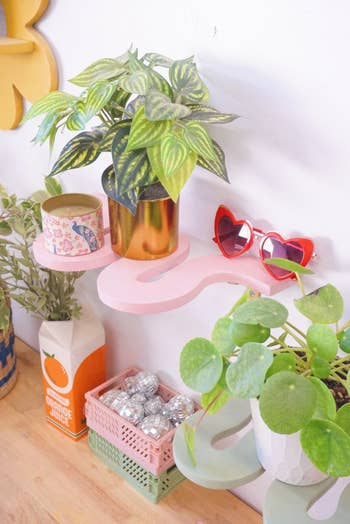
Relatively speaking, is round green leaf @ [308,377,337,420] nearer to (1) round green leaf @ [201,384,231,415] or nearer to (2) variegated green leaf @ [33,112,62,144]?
(1) round green leaf @ [201,384,231,415]

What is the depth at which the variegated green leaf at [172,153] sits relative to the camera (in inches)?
27.0

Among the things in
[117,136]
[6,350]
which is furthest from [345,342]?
[6,350]

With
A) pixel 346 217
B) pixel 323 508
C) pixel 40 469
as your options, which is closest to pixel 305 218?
pixel 346 217

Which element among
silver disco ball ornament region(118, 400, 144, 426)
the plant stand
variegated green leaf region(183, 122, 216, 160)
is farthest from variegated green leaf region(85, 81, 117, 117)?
silver disco ball ornament region(118, 400, 144, 426)

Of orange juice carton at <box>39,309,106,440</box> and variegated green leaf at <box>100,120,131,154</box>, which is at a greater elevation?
variegated green leaf at <box>100,120,131,154</box>

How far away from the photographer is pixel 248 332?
65 centimetres

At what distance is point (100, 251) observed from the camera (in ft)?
2.89

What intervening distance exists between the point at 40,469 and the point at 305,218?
67 cm

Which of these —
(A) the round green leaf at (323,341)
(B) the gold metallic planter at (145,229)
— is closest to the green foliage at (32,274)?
(B) the gold metallic planter at (145,229)

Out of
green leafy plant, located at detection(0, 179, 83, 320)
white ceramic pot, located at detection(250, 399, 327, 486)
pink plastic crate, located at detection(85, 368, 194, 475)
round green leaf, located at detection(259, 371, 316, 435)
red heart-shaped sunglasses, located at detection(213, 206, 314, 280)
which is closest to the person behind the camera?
round green leaf, located at detection(259, 371, 316, 435)

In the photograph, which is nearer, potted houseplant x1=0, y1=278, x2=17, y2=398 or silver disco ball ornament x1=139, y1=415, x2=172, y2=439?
silver disco ball ornament x1=139, y1=415, x2=172, y2=439

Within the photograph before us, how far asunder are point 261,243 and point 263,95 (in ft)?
0.65

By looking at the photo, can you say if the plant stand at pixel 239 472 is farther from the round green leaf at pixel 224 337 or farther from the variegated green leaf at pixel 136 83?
the variegated green leaf at pixel 136 83

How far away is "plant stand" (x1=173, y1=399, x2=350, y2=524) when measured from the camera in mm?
687
